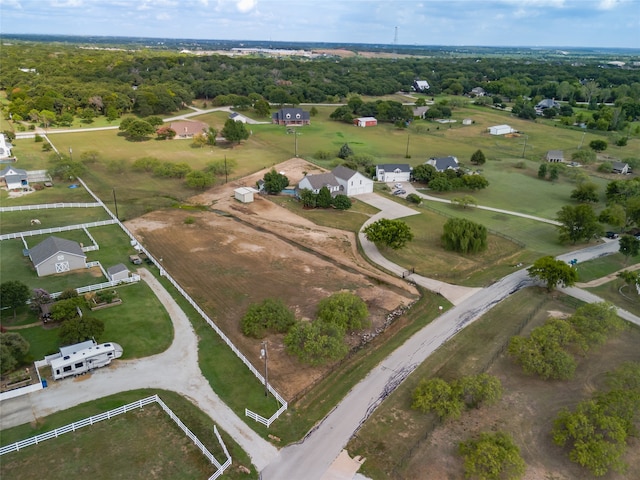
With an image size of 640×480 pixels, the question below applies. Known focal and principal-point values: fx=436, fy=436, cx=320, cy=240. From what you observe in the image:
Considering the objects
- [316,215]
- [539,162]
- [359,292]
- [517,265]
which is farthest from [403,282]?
[539,162]

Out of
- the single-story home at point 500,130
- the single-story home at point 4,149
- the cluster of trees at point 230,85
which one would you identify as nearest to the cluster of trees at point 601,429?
the single-story home at point 4,149

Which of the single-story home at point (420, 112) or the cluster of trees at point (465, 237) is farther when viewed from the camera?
the single-story home at point (420, 112)

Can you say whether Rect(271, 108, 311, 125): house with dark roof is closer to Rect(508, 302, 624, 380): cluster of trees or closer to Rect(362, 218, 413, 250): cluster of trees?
Rect(362, 218, 413, 250): cluster of trees

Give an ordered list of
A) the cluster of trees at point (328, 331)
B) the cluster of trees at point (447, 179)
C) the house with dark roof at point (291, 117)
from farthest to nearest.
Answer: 1. the house with dark roof at point (291, 117)
2. the cluster of trees at point (447, 179)
3. the cluster of trees at point (328, 331)

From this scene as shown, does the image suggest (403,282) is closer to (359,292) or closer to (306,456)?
(359,292)

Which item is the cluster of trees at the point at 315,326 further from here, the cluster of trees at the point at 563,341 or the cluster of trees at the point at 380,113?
the cluster of trees at the point at 380,113

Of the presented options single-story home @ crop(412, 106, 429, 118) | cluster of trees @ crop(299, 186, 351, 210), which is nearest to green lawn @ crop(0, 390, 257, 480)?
cluster of trees @ crop(299, 186, 351, 210)

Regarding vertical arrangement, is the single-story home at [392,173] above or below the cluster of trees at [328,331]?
above

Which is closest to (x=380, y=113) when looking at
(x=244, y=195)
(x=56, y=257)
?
(x=244, y=195)
